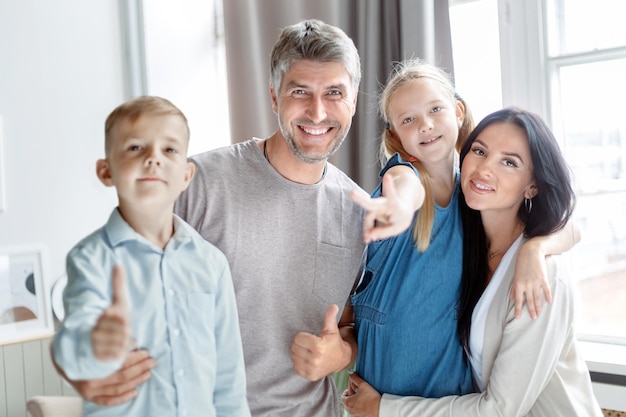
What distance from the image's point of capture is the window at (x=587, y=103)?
2.54 m

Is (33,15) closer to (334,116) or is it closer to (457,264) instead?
(334,116)

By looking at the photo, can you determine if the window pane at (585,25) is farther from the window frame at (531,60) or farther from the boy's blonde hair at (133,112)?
the boy's blonde hair at (133,112)

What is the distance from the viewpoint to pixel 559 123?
2635mm

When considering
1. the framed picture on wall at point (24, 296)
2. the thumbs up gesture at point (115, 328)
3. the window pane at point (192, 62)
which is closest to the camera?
the thumbs up gesture at point (115, 328)

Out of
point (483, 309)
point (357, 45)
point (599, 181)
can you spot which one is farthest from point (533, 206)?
point (357, 45)

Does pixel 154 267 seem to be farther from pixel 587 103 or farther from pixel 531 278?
pixel 587 103

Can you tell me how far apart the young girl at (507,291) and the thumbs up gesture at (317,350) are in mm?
257

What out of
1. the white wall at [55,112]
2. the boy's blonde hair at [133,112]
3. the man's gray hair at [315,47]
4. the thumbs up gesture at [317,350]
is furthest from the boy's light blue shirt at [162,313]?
the white wall at [55,112]

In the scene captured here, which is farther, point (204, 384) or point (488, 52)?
point (488, 52)

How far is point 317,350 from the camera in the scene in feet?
4.26

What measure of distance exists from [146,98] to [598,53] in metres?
2.17

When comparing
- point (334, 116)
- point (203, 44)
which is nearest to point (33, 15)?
point (203, 44)

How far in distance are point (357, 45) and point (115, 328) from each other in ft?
7.78

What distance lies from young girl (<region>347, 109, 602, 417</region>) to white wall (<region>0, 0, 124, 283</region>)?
1.56 meters
